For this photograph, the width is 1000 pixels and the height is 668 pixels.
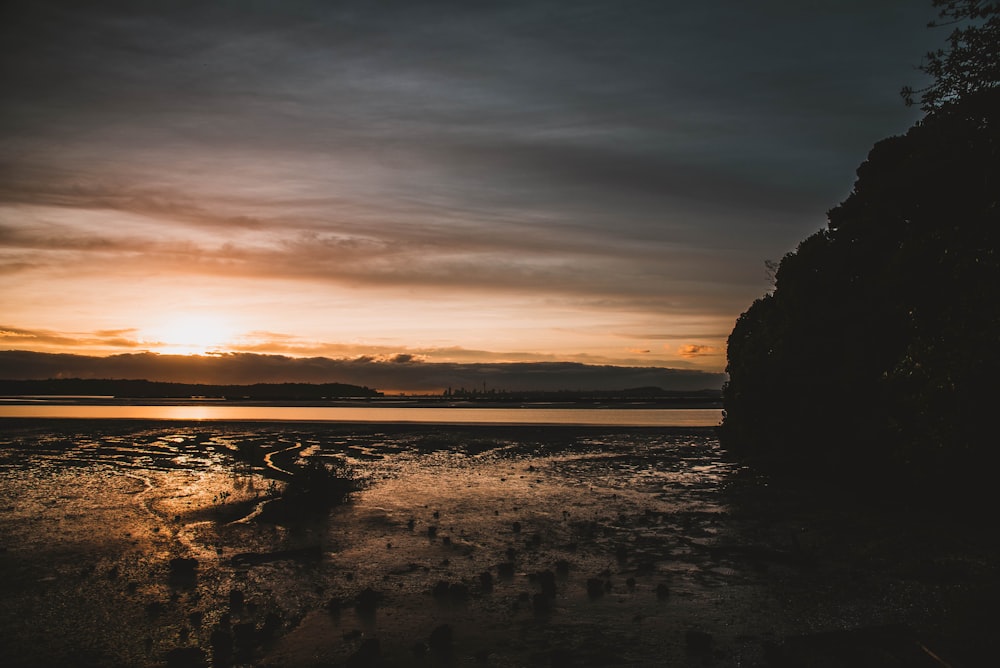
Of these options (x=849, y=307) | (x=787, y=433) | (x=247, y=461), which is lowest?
(x=247, y=461)

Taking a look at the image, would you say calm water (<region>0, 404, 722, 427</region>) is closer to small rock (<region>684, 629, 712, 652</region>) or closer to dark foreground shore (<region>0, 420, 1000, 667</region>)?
dark foreground shore (<region>0, 420, 1000, 667</region>)

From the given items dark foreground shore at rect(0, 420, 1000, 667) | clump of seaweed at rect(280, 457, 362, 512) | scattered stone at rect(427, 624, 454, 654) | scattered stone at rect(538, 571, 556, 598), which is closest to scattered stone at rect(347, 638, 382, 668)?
dark foreground shore at rect(0, 420, 1000, 667)

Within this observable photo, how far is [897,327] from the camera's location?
22438mm

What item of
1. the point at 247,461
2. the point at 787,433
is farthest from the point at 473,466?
the point at 787,433

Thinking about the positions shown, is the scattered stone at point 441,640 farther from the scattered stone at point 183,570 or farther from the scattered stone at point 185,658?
the scattered stone at point 183,570

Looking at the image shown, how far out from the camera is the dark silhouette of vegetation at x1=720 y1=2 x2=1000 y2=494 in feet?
51.8

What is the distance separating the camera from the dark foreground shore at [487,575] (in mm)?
9602

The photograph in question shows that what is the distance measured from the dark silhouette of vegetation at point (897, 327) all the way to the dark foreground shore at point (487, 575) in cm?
237

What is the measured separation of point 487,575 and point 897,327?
17424mm

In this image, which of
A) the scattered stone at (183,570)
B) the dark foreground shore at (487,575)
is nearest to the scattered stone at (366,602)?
the dark foreground shore at (487,575)

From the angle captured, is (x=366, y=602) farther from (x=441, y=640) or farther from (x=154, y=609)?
(x=154, y=609)

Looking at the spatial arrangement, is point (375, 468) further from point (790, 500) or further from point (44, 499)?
point (790, 500)

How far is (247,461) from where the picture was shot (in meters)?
33.3

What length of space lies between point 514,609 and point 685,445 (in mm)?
33879
